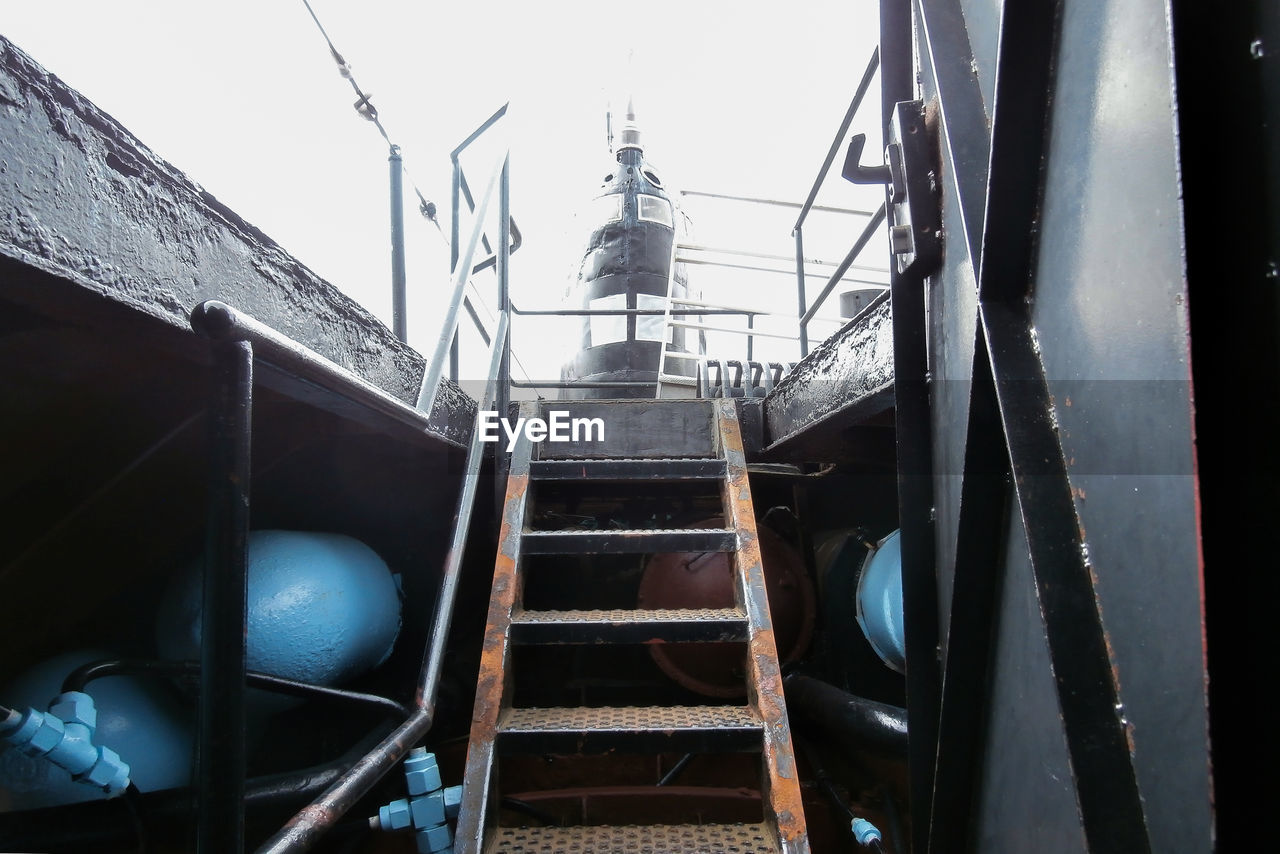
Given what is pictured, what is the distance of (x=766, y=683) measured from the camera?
210cm

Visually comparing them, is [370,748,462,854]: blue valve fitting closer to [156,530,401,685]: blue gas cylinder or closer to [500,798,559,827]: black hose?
[500,798,559,827]: black hose

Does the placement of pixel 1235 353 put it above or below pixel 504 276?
below

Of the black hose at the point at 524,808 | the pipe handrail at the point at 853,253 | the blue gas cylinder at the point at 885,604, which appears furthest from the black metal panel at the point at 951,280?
the black hose at the point at 524,808

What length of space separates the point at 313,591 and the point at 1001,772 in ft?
6.45

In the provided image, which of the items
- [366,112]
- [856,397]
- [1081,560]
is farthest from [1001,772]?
[366,112]

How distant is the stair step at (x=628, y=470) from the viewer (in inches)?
116

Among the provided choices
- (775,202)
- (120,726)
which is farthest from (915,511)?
(775,202)

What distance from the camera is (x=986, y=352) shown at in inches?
42.8

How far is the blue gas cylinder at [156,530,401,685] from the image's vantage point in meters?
2.14

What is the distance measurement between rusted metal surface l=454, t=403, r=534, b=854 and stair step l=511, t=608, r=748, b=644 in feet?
0.26

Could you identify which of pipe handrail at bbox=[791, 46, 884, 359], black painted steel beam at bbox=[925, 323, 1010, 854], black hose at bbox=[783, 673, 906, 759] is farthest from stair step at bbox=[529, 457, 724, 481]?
black painted steel beam at bbox=[925, 323, 1010, 854]

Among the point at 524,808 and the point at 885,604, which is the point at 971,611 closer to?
the point at 885,604

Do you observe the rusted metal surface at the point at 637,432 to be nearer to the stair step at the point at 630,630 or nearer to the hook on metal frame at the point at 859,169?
the stair step at the point at 630,630

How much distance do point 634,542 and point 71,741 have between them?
161 cm
